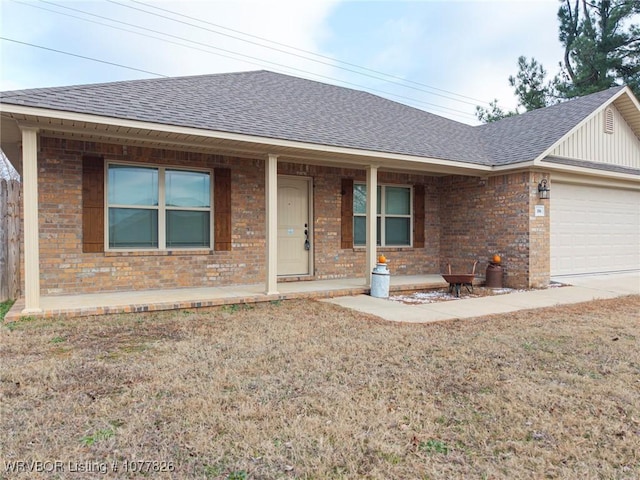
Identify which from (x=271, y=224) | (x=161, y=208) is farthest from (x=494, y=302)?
(x=161, y=208)

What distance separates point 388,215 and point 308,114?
124 inches

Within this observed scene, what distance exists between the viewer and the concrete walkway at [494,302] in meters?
6.34

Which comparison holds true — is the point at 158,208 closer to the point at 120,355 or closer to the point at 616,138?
the point at 120,355

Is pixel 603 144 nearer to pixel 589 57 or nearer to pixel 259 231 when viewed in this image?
pixel 259 231

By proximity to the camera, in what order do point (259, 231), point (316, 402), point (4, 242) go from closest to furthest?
point (316, 402) → point (4, 242) → point (259, 231)

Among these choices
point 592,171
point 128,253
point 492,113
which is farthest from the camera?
point 492,113

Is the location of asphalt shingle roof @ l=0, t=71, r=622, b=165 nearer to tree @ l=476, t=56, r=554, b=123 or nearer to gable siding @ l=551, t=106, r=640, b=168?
gable siding @ l=551, t=106, r=640, b=168

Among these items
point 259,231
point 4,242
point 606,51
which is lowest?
point 4,242

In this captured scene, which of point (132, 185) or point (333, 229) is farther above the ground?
point (132, 185)

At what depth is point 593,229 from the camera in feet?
34.3

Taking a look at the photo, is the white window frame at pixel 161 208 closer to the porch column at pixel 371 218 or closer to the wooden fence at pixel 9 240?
the wooden fence at pixel 9 240

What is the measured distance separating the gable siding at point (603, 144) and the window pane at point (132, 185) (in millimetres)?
8022

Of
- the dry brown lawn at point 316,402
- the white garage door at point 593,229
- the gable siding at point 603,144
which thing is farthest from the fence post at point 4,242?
the white garage door at point 593,229

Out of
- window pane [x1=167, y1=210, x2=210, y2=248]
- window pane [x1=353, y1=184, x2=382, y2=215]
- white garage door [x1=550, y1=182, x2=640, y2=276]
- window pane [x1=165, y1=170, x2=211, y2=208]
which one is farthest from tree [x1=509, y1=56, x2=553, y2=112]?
window pane [x1=167, y1=210, x2=210, y2=248]
